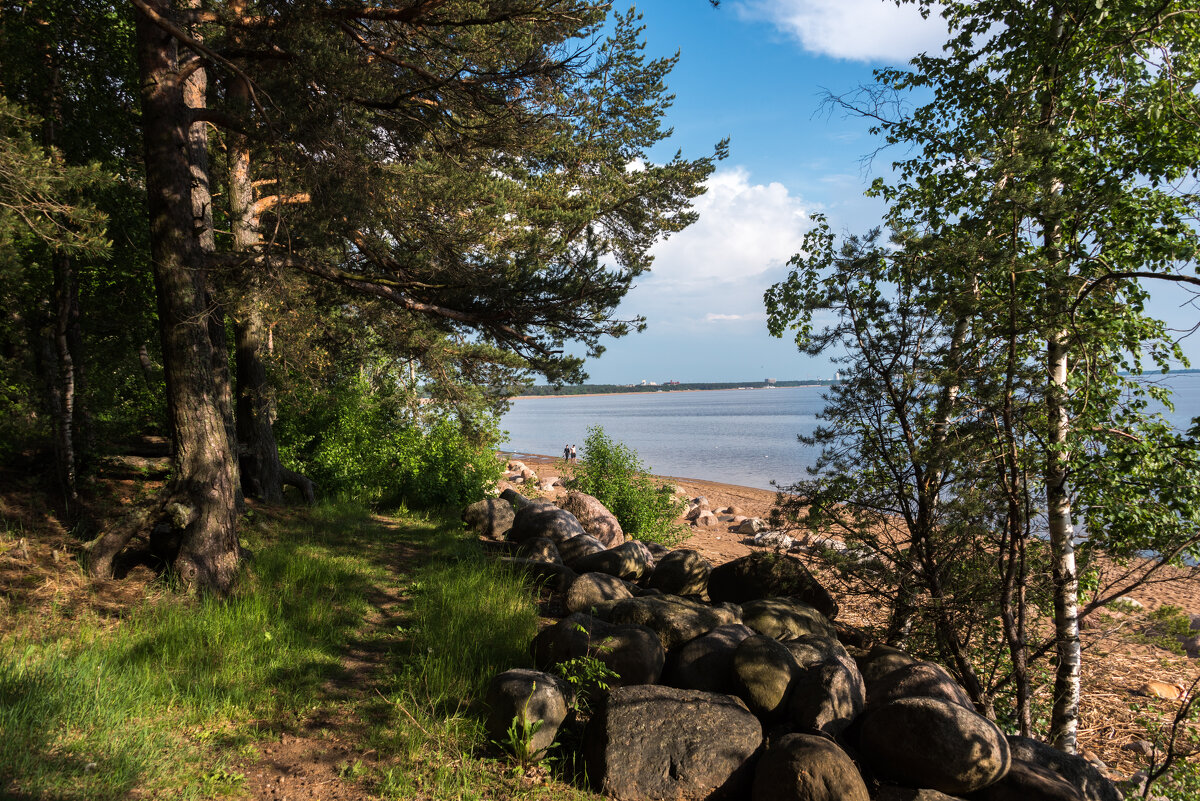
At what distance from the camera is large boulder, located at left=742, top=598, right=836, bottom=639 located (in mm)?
6414

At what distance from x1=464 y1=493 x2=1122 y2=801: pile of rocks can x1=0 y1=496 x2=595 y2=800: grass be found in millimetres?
486

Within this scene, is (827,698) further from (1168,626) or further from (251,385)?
(251,385)

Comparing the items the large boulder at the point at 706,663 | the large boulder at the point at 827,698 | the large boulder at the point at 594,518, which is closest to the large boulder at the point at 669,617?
the large boulder at the point at 706,663

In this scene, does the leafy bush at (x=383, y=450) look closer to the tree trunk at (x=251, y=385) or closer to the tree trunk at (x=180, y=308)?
the tree trunk at (x=251, y=385)

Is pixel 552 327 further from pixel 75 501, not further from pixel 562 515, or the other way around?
pixel 75 501

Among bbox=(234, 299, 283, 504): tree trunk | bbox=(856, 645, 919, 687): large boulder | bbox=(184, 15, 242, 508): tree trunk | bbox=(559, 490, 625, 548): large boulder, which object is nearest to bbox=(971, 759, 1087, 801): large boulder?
bbox=(856, 645, 919, 687): large boulder

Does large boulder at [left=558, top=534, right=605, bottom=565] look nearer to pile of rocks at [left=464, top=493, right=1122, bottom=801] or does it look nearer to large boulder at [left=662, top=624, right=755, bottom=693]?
pile of rocks at [left=464, top=493, right=1122, bottom=801]

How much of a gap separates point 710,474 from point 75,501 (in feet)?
81.1

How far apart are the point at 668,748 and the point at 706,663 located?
1.12 metres

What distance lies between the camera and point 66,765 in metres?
3.17

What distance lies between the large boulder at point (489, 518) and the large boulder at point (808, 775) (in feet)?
22.0

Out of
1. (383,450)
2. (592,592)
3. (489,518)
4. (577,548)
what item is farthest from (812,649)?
(383,450)

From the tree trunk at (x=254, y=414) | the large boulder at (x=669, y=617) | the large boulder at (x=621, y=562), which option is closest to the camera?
the large boulder at (x=669, y=617)

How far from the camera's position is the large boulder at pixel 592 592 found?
668 cm
